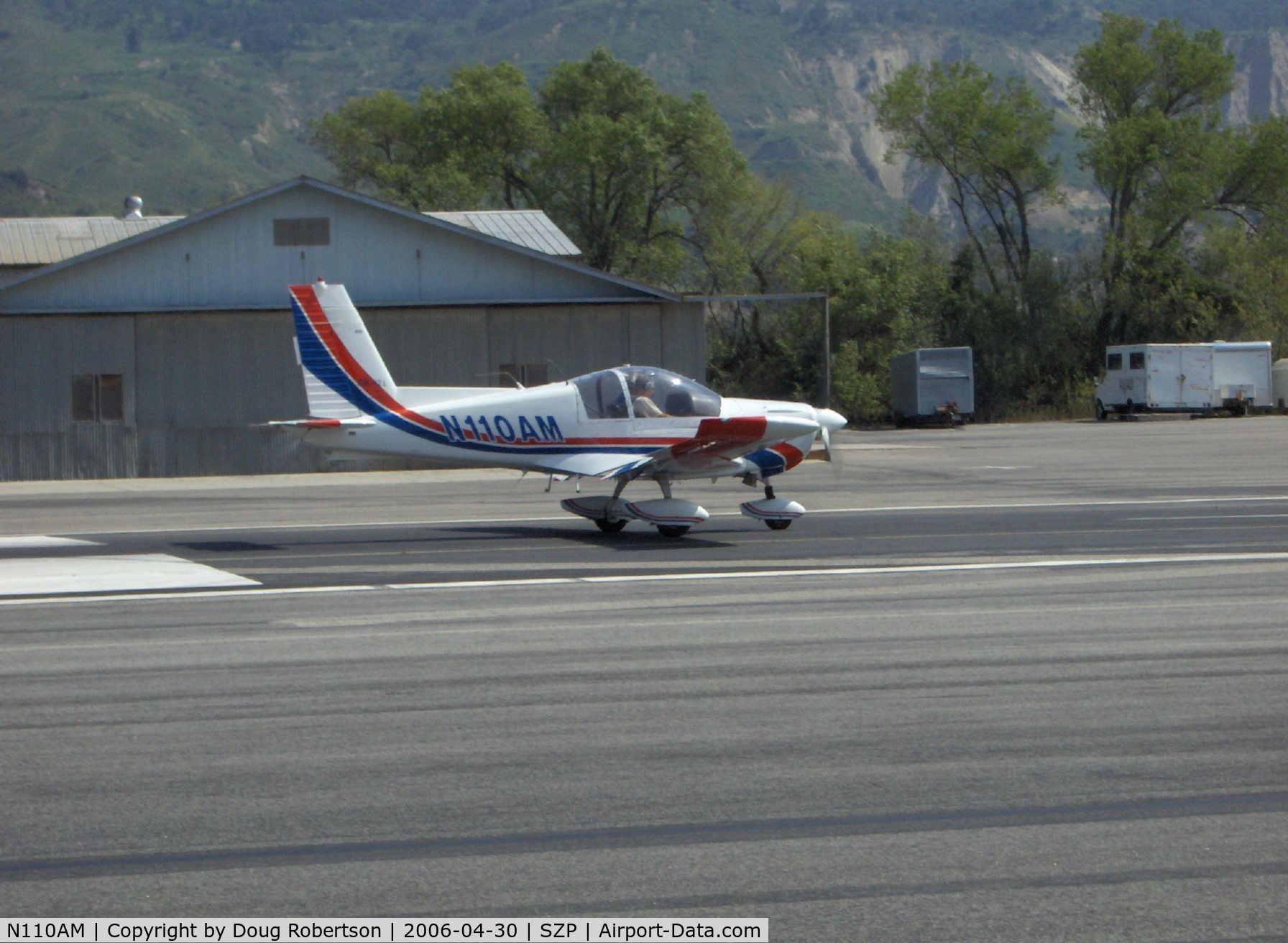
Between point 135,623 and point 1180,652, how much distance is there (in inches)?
Result: 307

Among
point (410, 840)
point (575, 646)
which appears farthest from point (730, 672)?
point (410, 840)

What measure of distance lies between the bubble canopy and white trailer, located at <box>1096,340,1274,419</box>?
38.4 m

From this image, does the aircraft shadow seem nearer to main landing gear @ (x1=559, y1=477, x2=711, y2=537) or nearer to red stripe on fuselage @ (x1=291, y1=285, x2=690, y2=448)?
main landing gear @ (x1=559, y1=477, x2=711, y2=537)

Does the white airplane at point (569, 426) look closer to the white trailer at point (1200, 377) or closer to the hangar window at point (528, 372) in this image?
the hangar window at point (528, 372)

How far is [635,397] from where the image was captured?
16.8 meters

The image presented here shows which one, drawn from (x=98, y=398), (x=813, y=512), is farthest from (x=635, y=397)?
(x=98, y=398)

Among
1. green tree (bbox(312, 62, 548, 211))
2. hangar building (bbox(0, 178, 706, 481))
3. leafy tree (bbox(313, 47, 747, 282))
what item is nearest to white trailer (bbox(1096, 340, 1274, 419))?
leafy tree (bbox(313, 47, 747, 282))

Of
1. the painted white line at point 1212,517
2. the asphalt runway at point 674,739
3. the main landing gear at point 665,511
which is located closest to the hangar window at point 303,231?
the main landing gear at point 665,511

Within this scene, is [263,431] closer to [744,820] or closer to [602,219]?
[744,820]

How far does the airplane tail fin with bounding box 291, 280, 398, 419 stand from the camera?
1714 centimetres

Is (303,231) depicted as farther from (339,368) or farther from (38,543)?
(339,368)

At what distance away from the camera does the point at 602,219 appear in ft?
221

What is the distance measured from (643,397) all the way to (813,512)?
15.2 feet

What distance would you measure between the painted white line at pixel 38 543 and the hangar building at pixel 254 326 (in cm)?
1335
